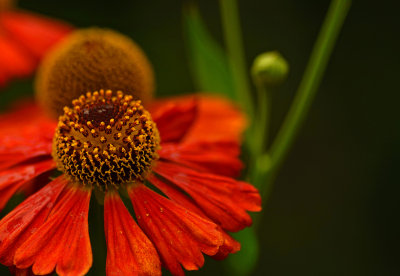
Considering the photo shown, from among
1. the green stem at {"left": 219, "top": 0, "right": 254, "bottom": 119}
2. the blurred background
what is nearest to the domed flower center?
the green stem at {"left": 219, "top": 0, "right": 254, "bottom": 119}

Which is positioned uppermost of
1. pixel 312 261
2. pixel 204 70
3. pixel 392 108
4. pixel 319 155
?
pixel 204 70

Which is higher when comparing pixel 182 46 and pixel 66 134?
pixel 66 134

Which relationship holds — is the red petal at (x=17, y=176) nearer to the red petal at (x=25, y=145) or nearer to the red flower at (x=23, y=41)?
the red petal at (x=25, y=145)

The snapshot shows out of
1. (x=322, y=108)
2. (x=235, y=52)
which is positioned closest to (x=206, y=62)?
(x=235, y=52)

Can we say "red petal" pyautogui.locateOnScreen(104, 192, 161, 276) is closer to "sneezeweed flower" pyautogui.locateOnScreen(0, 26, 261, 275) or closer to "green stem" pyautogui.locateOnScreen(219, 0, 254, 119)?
"sneezeweed flower" pyautogui.locateOnScreen(0, 26, 261, 275)

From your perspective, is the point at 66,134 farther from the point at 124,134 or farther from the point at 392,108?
the point at 392,108

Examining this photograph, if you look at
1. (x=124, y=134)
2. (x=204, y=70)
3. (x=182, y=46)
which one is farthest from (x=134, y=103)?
(x=182, y=46)
